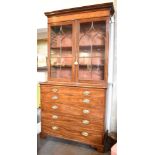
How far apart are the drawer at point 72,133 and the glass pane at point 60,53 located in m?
0.79

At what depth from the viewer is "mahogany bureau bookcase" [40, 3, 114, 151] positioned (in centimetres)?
189

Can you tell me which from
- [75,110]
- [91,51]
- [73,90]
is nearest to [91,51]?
[91,51]

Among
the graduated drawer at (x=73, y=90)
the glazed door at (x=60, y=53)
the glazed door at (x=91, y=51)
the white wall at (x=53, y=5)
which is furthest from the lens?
the white wall at (x=53, y=5)

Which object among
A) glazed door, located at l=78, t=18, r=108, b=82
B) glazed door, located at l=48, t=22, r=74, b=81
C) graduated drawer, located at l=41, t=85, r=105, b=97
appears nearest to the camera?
graduated drawer, located at l=41, t=85, r=105, b=97

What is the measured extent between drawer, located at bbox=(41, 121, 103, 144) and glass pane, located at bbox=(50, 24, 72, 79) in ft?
2.58

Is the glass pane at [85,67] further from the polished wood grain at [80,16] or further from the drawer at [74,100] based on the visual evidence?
the polished wood grain at [80,16]

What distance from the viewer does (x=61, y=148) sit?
1989 millimetres

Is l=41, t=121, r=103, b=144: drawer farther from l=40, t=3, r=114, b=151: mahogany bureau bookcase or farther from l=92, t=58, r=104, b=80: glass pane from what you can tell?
l=92, t=58, r=104, b=80: glass pane

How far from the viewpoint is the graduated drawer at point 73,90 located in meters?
1.85

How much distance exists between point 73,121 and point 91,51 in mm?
1072

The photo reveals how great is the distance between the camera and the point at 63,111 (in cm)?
206

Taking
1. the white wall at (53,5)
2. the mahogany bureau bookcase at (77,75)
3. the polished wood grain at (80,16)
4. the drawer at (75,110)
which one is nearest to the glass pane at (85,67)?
the mahogany bureau bookcase at (77,75)

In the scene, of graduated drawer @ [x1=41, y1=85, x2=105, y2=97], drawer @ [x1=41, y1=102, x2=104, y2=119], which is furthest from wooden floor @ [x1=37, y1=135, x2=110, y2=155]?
graduated drawer @ [x1=41, y1=85, x2=105, y2=97]
